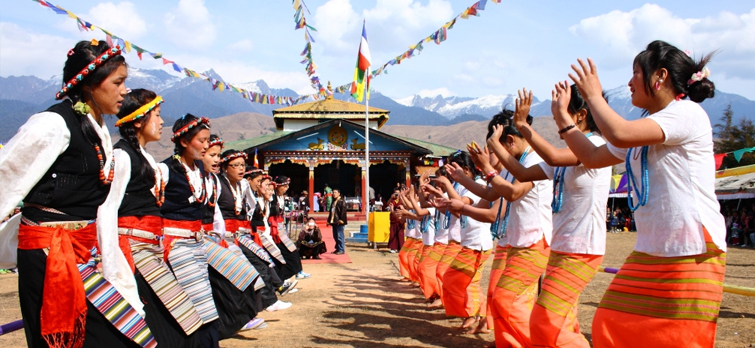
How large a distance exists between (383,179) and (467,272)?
28.9 meters

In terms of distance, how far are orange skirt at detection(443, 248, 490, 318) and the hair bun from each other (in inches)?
154

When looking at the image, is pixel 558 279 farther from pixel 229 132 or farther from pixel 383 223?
pixel 229 132

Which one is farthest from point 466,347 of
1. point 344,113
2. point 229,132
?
point 229,132

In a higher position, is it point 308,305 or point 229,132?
point 229,132

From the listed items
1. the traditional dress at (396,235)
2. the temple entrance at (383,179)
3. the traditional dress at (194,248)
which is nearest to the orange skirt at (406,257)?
the traditional dress at (396,235)

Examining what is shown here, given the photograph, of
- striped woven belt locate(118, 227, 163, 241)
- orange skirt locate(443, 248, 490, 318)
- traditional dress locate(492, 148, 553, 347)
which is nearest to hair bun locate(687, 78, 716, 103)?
traditional dress locate(492, 148, 553, 347)

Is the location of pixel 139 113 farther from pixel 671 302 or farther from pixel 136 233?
pixel 671 302

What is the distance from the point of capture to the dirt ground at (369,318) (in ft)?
20.0

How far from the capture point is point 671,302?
2619 mm

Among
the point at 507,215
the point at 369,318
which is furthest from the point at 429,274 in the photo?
the point at 507,215

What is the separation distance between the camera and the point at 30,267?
2.81m

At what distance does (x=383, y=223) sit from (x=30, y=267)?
16.5m

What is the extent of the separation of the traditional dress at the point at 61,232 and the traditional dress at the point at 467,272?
4019mm

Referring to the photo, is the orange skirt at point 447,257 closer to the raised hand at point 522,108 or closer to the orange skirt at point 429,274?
the orange skirt at point 429,274
